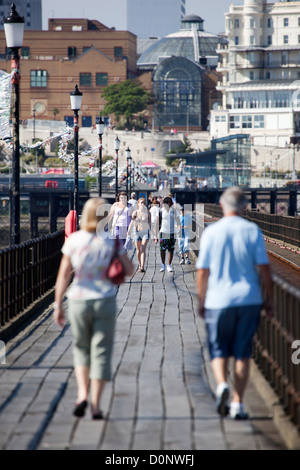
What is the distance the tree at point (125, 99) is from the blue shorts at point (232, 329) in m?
133

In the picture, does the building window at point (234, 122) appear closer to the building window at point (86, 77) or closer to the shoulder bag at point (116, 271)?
the building window at point (86, 77)

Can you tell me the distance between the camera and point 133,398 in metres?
7.60

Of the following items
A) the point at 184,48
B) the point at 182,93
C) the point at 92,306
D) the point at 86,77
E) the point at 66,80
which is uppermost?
the point at 184,48

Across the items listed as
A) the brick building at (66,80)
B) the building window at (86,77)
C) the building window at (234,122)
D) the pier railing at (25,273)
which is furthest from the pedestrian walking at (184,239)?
the building window at (86,77)

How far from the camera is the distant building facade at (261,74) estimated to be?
127 m

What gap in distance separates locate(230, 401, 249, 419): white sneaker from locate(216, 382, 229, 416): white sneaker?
6cm

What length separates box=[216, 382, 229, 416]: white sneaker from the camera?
6844mm

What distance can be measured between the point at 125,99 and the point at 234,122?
19.0 m

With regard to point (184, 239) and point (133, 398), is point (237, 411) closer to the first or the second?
point (133, 398)

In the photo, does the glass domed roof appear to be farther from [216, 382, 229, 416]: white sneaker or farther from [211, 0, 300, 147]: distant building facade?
[216, 382, 229, 416]: white sneaker

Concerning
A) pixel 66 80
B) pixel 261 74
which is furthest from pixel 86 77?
pixel 261 74

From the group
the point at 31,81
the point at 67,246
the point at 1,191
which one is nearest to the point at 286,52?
the point at 31,81

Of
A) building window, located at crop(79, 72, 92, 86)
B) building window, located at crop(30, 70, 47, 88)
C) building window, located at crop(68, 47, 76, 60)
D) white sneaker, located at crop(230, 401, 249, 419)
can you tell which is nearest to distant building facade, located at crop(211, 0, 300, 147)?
building window, located at crop(79, 72, 92, 86)
